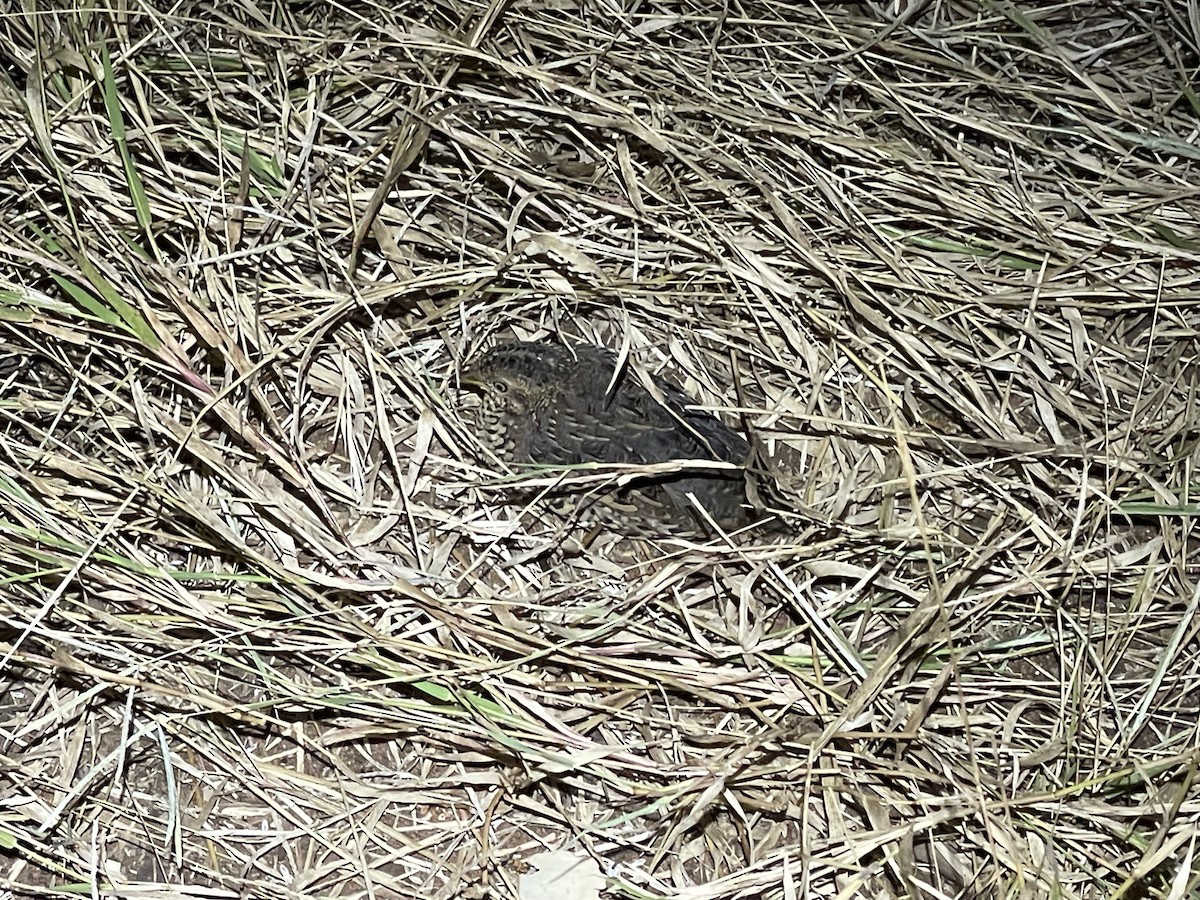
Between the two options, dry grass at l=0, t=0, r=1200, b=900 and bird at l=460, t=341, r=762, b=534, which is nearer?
dry grass at l=0, t=0, r=1200, b=900

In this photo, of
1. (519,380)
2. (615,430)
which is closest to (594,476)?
(615,430)

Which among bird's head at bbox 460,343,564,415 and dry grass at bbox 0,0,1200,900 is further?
bird's head at bbox 460,343,564,415

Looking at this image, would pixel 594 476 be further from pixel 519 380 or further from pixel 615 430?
pixel 519 380

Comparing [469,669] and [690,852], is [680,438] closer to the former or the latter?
[469,669]

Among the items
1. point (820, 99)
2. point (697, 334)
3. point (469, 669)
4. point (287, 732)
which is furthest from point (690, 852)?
point (820, 99)
